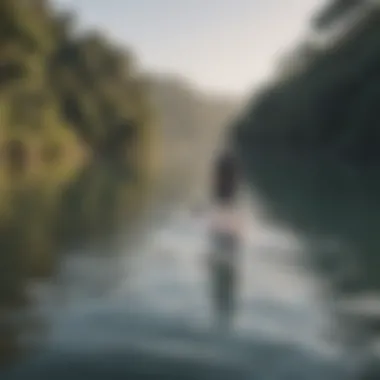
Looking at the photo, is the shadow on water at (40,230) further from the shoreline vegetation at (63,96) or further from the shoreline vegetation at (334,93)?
the shoreline vegetation at (334,93)

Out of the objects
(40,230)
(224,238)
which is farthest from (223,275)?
(40,230)

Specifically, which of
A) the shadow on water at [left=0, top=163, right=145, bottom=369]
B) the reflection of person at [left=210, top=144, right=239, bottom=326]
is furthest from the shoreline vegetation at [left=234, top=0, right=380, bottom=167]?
the reflection of person at [left=210, top=144, right=239, bottom=326]

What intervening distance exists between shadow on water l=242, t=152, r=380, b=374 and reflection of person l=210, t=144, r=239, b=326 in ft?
4.52

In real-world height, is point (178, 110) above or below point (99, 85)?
above

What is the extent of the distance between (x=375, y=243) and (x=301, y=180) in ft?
83.9

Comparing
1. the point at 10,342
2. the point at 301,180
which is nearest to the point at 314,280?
the point at 10,342

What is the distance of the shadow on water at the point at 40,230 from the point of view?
10609 mm

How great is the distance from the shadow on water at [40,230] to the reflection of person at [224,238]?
206 centimetres

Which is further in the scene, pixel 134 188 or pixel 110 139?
pixel 110 139

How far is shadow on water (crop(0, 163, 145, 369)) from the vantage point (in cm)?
1061

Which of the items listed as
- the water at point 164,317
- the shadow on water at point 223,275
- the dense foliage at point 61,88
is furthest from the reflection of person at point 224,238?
the dense foliage at point 61,88

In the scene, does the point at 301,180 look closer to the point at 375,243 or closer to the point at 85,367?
the point at 375,243

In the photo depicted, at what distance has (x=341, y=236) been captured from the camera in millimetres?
19266

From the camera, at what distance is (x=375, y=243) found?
707 inches
